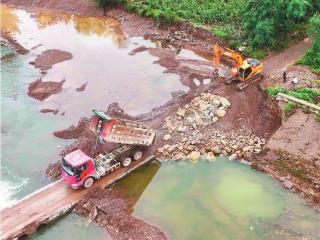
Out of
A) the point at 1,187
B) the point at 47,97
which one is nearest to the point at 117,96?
the point at 47,97

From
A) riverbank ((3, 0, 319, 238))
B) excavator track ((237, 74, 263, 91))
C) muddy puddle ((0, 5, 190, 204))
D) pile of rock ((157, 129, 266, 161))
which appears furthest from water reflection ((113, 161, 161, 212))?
excavator track ((237, 74, 263, 91))

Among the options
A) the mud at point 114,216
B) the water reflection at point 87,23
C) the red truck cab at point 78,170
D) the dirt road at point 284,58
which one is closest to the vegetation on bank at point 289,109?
the dirt road at point 284,58

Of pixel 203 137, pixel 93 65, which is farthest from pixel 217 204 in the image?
pixel 93 65

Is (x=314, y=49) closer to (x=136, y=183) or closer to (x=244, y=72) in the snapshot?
(x=244, y=72)

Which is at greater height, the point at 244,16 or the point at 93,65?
the point at 244,16

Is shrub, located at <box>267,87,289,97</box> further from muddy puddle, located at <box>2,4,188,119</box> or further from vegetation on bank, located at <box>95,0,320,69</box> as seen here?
muddy puddle, located at <box>2,4,188,119</box>

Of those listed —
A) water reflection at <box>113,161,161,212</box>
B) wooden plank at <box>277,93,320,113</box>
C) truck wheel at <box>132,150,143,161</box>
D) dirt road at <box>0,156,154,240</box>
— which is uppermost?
wooden plank at <box>277,93,320,113</box>

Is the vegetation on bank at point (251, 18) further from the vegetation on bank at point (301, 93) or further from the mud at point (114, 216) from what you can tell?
the mud at point (114, 216)
